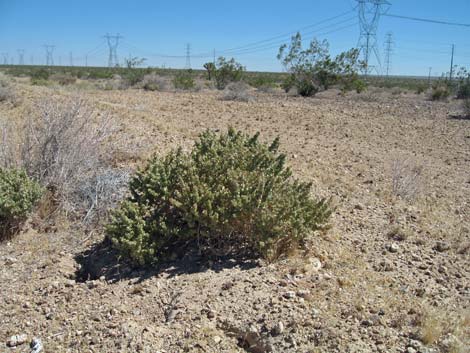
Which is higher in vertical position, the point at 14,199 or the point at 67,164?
the point at 67,164

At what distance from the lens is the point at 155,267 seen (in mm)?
3680

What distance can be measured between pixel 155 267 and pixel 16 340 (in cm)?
113

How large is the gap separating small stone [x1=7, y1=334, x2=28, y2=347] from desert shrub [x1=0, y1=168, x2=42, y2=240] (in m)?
1.41

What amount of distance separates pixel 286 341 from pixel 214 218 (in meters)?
1.12

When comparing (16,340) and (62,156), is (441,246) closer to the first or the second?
(16,340)

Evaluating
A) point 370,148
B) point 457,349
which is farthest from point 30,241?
point 370,148

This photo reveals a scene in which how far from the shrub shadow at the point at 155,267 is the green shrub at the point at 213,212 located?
0.08 meters

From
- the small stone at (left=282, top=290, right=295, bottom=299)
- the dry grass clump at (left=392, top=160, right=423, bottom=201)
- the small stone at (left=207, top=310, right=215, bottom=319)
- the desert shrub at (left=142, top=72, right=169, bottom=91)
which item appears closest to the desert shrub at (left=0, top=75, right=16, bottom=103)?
the dry grass clump at (left=392, top=160, right=423, bottom=201)

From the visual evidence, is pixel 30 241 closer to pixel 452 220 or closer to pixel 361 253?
pixel 361 253

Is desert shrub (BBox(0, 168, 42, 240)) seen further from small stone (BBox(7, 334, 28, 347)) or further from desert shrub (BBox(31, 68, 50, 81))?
desert shrub (BBox(31, 68, 50, 81))

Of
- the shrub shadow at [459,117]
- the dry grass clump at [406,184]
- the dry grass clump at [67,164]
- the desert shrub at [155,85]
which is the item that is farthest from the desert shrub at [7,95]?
the shrub shadow at [459,117]

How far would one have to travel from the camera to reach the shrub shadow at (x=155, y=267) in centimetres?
361

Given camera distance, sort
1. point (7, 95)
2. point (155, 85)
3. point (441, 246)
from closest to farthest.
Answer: point (441, 246) < point (7, 95) < point (155, 85)

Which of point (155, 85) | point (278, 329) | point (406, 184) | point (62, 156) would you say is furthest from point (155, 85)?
point (278, 329)
